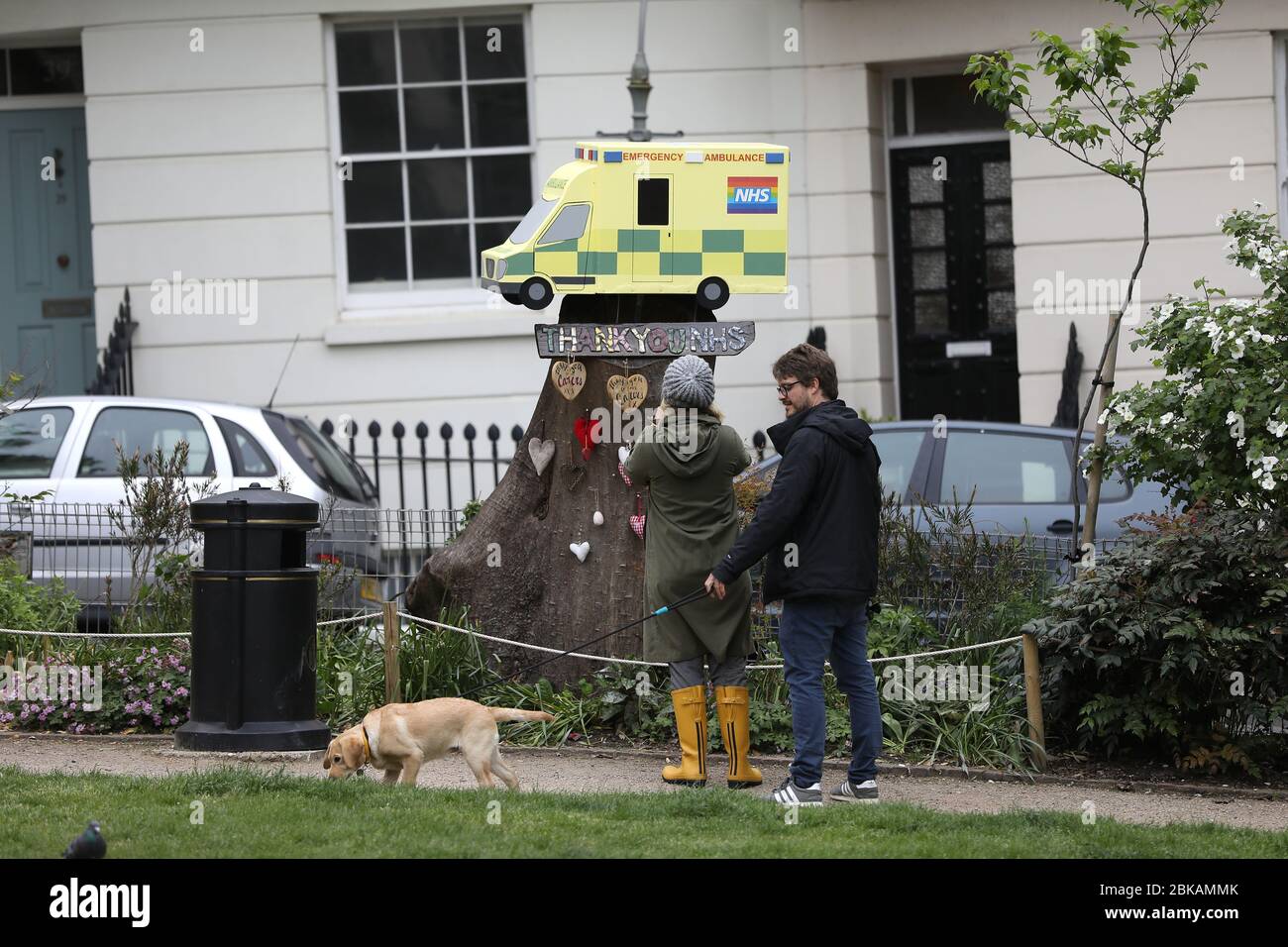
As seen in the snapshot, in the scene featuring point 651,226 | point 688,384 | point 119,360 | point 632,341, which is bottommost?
point 688,384

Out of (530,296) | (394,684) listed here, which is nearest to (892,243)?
(530,296)

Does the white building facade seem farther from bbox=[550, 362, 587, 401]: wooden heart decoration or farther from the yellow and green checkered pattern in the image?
bbox=[550, 362, 587, 401]: wooden heart decoration

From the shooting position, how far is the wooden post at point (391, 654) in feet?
29.4

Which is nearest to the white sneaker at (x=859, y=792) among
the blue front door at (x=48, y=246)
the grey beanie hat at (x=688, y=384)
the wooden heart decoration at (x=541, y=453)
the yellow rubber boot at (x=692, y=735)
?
the yellow rubber boot at (x=692, y=735)

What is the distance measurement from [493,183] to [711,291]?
6015 mm

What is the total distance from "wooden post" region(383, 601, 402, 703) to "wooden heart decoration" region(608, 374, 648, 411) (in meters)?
1.63

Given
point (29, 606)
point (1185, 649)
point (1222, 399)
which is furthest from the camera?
point (29, 606)

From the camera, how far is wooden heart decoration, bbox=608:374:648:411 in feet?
30.3

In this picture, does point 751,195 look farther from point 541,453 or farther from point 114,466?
point 114,466

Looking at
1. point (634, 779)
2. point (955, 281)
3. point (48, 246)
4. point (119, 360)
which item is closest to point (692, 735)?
point (634, 779)

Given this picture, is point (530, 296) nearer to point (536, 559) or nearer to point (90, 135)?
point (536, 559)

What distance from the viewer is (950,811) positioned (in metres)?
6.91

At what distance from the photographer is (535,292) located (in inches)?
Answer: 360

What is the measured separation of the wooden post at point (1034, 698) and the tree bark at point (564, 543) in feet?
6.95
